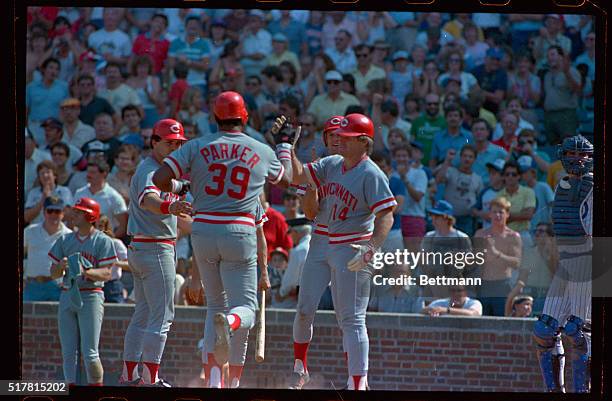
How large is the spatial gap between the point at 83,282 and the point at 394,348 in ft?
8.11

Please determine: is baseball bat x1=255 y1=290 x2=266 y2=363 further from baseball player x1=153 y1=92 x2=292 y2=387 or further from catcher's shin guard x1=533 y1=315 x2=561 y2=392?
catcher's shin guard x1=533 y1=315 x2=561 y2=392

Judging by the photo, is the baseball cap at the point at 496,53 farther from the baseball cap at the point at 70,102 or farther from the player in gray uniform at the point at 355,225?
the player in gray uniform at the point at 355,225

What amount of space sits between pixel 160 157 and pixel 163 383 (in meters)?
1.64

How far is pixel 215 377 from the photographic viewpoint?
8.09m

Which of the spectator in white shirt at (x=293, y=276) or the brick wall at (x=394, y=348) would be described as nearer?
the brick wall at (x=394, y=348)

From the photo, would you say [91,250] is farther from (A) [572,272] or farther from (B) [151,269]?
(A) [572,272]

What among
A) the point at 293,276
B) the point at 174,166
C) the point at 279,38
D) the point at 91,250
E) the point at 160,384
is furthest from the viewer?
the point at 279,38

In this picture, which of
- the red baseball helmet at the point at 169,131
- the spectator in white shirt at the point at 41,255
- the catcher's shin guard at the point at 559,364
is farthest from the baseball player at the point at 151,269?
the catcher's shin guard at the point at 559,364

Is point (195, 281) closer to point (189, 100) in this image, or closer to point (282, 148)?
point (282, 148)

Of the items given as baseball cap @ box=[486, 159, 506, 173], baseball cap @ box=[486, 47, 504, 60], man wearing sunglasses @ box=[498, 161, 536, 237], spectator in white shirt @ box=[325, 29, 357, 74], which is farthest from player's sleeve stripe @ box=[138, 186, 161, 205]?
baseball cap @ box=[486, 47, 504, 60]

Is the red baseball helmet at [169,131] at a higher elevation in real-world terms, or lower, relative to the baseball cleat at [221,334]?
higher

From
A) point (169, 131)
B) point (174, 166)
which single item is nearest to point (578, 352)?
point (174, 166)

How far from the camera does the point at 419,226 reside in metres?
10.7

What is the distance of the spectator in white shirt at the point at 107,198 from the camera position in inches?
389
